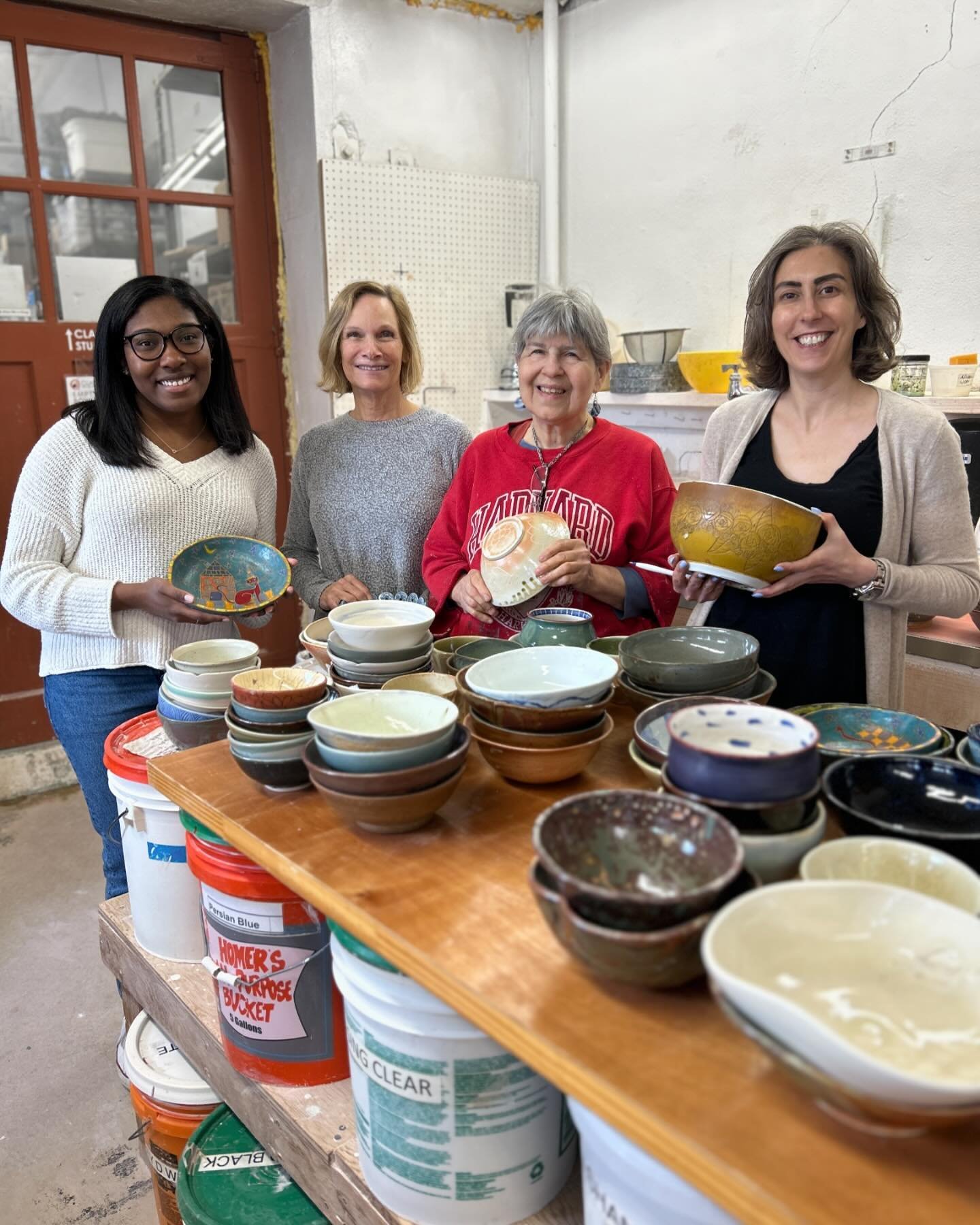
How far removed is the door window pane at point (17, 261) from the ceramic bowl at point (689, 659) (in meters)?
3.14

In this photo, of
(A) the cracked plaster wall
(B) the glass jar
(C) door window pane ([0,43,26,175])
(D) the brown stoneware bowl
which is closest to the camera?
(D) the brown stoneware bowl

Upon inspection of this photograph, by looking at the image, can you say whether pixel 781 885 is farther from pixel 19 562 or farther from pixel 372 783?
pixel 19 562

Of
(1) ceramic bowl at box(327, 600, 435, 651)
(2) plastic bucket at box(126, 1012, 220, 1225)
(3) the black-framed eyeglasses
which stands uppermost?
(3) the black-framed eyeglasses

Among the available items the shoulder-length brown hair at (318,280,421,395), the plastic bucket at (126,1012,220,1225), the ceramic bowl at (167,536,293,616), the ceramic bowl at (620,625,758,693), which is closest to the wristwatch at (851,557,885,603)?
the ceramic bowl at (620,625,758,693)

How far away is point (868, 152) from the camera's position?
3.15 meters

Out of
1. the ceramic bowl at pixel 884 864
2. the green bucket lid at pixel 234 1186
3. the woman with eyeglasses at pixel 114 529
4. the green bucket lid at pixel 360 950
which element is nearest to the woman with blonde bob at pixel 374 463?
the woman with eyeglasses at pixel 114 529

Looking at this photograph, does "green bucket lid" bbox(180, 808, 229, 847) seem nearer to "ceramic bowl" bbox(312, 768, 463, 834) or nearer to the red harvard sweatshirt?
"ceramic bowl" bbox(312, 768, 463, 834)

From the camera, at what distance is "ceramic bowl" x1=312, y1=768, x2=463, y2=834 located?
42.6 inches

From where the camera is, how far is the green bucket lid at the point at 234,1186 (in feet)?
4.72

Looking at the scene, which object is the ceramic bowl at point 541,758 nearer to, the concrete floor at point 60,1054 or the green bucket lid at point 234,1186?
the green bucket lid at point 234,1186

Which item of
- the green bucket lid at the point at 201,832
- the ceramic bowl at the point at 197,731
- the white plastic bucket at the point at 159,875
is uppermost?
the ceramic bowl at the point at 197,731

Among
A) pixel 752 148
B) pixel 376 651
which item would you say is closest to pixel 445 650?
pixel 376 651

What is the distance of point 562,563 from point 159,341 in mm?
1069

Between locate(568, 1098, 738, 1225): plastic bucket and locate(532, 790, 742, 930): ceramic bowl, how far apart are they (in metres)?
0.20
